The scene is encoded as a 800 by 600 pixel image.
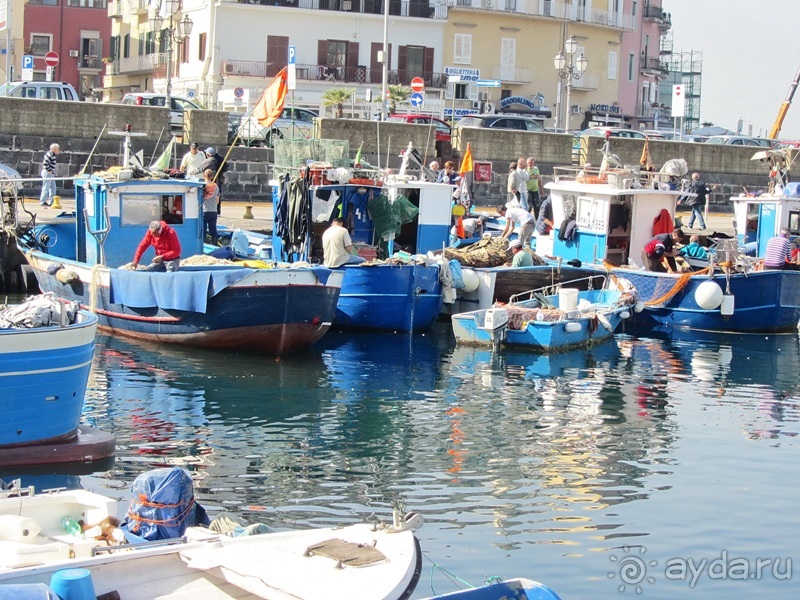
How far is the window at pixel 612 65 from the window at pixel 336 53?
14.7 m

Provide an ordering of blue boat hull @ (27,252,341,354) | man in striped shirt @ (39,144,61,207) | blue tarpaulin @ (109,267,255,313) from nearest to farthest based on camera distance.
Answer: blue tarpaulin @ (109,267,255,313) < blue boat hull @ (27,252,341,354) < man in striped shirt @ (39,144,61,207)

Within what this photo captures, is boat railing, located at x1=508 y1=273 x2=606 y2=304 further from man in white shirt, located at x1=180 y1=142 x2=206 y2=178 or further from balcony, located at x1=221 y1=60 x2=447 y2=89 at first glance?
balcony, located at x1=221 y1=60 x2=447 y2=89

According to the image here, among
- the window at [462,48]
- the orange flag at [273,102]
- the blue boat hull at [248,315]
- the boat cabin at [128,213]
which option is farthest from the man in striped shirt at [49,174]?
the window at [462,48]

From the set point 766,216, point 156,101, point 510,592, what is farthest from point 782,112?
point 510,592

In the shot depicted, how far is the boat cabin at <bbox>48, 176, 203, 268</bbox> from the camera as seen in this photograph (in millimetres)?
19109

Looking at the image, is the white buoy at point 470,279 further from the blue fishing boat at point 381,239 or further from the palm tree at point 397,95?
the palm tree at point 397,95

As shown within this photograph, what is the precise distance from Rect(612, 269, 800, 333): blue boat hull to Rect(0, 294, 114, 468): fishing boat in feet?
39.8

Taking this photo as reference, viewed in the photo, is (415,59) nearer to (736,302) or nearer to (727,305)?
(736,302)

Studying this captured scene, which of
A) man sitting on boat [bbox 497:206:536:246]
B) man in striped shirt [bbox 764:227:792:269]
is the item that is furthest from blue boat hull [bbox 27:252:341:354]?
man in striped shirt [bbox 764:227:792:269]

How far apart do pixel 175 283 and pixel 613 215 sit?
30.0 feet

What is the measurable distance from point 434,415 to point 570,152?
22.0m

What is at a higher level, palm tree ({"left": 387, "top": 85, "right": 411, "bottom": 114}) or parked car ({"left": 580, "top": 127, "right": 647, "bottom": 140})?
palm tree ({"left": 387, "top": 85, "right": 411, "bottom": 114})

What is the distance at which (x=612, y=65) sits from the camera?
61.6m

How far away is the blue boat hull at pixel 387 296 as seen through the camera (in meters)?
19.8
